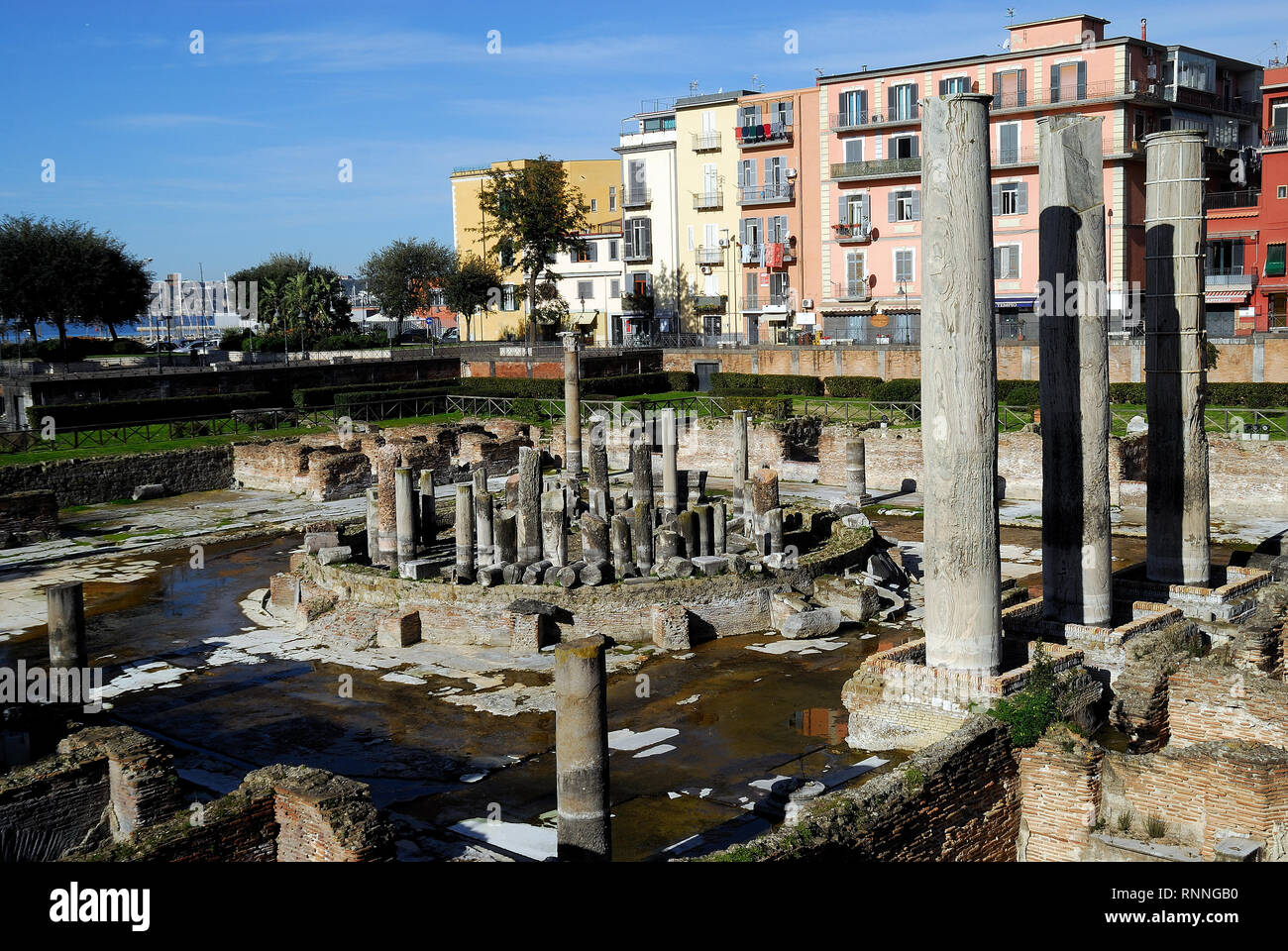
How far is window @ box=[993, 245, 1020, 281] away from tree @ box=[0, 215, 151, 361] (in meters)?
38.9

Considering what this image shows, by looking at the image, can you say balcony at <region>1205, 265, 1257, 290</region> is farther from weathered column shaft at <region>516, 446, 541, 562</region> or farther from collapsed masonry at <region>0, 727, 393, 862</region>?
collapsed masonry at <region>0, 727, 393, 862</region>

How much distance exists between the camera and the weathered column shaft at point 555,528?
70.2 feet

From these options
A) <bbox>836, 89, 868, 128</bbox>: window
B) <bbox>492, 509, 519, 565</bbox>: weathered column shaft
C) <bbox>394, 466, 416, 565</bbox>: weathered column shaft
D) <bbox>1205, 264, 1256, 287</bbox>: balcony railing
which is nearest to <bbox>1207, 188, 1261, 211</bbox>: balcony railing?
<bbox>1205, 264, 1256, 287</bbox>: balcony railing

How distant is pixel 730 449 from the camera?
3712 centimetres

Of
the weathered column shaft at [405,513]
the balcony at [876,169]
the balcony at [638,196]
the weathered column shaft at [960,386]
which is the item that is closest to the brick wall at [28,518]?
the weathered column shaft at [405,513]

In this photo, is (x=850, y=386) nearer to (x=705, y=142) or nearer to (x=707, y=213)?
(x=707, y=213)

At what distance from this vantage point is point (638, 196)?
5959 cm

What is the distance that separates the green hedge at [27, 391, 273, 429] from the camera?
3919cm

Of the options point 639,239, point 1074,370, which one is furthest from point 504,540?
point 639,239

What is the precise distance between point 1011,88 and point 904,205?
5852 mm

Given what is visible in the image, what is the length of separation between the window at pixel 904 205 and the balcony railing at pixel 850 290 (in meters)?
2.94

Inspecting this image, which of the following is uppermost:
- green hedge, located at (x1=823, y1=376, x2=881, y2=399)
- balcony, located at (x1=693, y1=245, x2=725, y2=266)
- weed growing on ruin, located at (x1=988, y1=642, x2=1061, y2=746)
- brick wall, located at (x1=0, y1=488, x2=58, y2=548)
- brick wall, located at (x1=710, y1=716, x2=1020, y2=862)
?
balcony, located at (x1=693, y1=245, x2=725, y2=266)

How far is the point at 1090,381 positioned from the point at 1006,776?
6097 mm
